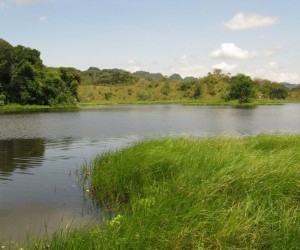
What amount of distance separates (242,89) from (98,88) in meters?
65.1

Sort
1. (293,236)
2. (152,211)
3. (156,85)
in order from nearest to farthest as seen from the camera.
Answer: (293,236), (152,211), (156,85)

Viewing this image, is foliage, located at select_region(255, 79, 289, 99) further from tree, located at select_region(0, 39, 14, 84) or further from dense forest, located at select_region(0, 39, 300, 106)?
tree, located at select_region(0, 39, 14, 84)

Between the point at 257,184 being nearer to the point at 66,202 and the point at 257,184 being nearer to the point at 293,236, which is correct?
the point at 293,236

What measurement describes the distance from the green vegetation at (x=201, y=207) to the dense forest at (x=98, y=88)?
8018 centimetres

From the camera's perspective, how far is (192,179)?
9.91 m

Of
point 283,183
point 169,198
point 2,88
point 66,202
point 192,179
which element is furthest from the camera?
point 2,88

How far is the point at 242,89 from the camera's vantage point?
4547 inches

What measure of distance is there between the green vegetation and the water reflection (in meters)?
8.06

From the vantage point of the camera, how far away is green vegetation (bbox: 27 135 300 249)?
22.0 ft

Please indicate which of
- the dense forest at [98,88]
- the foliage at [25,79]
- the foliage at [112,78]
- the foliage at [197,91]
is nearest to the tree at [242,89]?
the dense forest at [98,88]

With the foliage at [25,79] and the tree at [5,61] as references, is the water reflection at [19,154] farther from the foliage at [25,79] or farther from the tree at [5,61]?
the tree at [5,61]

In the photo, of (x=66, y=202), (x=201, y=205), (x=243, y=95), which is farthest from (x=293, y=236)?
(x=243, y=95)

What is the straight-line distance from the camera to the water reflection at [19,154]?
19.5 meters

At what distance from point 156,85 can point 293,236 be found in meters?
163
